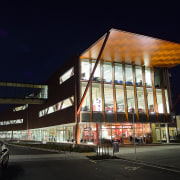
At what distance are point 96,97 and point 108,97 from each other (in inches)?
74.3

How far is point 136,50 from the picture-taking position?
27.0 m

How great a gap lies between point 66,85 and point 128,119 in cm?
1135

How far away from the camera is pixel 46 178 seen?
8320mm

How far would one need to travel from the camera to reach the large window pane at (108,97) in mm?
29014

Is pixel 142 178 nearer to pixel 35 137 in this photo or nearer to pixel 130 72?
pixel 130 72

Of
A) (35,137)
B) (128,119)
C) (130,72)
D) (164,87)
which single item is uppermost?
(130,72)

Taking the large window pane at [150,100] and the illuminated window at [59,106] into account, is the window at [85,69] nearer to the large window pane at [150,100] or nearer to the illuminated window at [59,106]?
the illuminated window at [59,106]

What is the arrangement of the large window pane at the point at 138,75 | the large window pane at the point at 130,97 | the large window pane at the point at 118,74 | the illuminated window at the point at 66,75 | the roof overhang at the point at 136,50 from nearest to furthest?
the roof overhang at the point at 136,50
the large window pane at the point at 130,97
the large window pane at the point at 118,74
the illuminated window at the point at 66,75
the large window pane at the point at 138,75

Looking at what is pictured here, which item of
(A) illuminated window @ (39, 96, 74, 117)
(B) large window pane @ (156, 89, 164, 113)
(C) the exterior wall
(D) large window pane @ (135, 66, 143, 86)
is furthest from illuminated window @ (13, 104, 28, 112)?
(B) large window pane @ (156, 89, 164, 113)

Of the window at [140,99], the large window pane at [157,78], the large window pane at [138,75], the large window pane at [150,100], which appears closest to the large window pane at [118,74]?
the large window pane at [138,75]

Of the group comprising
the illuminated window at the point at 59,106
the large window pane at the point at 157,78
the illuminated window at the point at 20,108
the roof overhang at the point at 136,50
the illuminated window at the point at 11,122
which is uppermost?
the roof overhang at the point at 136,50

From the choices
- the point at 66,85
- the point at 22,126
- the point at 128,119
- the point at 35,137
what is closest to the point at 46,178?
the point at 128,119

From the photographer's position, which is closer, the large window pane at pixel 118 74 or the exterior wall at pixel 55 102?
the exterior wall at pixel 55 102

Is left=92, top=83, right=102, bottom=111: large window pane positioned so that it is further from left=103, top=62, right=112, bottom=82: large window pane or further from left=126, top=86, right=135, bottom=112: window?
left=126, top=86, right=135, bottom=112: window
